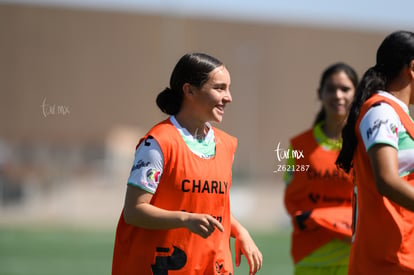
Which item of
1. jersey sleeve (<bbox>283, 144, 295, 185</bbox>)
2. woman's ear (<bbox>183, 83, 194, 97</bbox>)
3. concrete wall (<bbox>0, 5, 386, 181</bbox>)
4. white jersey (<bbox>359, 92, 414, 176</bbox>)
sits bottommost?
white jersey (<bbox>359, 92, 414, 176</bbox>)

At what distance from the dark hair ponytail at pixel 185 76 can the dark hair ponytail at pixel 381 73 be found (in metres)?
0.75

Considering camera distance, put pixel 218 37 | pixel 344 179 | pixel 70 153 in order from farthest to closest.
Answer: pixel 218 37 < pixel 70 153 < pixel 344 179

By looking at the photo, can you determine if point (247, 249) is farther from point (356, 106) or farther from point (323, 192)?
point (323, 192)

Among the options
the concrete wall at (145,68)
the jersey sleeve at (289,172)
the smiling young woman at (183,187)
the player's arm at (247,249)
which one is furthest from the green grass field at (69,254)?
the smiling young woman at (183,187)

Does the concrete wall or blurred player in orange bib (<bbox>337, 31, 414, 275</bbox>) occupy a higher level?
the concrete wall

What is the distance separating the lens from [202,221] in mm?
3477

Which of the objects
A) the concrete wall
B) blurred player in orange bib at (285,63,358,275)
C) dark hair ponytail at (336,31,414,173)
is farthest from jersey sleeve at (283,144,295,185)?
the concrete wall

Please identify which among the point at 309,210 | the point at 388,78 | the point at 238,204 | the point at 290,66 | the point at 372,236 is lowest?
the point at 372,236

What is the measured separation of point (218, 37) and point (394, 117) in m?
34.0

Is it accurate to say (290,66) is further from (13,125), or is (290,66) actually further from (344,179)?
(344,179)

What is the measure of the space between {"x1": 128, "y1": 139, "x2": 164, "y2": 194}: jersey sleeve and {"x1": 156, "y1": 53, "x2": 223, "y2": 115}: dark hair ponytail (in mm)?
368

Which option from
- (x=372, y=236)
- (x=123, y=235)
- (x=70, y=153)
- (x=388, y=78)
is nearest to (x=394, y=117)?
(x=388, y=78)

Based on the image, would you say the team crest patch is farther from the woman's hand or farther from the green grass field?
the green grass field

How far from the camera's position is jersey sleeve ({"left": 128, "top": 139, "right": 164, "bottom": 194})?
3764 mm
